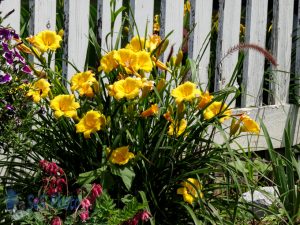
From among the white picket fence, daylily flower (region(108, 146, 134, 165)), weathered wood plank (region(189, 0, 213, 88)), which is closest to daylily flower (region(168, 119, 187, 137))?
daylily flower (region(108, 146, 134, 165))

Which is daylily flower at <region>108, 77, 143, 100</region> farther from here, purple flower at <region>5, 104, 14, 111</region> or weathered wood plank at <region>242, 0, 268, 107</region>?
weathered wood plank at <region>242, 0, 268, 107</region>

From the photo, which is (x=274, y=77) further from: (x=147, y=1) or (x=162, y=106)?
(x=162, y=106)

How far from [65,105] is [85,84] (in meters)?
0.12

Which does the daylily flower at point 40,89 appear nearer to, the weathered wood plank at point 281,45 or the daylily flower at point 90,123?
the daylily flower at point 90,123

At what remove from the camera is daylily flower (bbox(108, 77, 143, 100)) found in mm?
3109

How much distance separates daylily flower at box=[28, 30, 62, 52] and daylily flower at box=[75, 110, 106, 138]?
38 cm

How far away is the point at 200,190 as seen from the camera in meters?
3.35

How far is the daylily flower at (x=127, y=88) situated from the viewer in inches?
122

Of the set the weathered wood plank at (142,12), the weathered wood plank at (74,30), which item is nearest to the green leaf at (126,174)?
the weathered wood plank at (74,30)

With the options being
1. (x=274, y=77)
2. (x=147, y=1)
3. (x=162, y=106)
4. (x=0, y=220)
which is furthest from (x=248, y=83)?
(x=0, y=220)

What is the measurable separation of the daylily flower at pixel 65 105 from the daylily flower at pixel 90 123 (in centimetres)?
Answer: 6

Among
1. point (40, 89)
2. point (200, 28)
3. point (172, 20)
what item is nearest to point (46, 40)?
point (40, 89)

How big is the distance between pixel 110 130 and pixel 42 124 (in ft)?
1.03

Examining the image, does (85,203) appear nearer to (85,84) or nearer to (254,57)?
(85,84)
